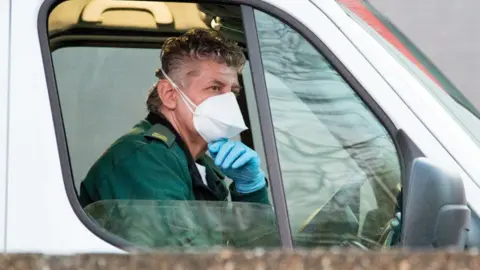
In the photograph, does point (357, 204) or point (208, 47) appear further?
point (208, 47)

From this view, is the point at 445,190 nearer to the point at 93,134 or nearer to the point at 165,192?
the point at 165,192

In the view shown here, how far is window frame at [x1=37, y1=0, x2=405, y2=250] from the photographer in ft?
6.14

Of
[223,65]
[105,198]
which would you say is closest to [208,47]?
[223,65]

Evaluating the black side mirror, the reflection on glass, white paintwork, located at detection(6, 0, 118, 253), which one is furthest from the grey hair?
the black side mirror

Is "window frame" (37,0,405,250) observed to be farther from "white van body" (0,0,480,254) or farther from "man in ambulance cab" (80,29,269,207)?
"man in ambulance cab" (80,29,269,207)

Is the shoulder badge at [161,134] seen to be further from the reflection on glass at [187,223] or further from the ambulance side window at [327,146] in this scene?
the ambulance side window at [327,146]

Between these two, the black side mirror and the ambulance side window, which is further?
the ambulance side window

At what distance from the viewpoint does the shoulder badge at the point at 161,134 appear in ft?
8.21

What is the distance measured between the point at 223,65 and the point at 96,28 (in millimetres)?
457

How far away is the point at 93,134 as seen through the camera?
247 cm

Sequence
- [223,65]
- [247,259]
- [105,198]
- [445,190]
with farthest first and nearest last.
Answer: [223,65] → [105,198] → [445,190] → [247,259]

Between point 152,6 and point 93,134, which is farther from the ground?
point 152,6

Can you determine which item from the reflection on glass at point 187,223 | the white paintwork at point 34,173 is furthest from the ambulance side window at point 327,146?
the white paintwork at point 34,173

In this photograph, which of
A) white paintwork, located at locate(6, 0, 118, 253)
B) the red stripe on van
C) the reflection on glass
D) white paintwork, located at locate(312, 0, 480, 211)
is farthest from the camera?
the red stripe on van
